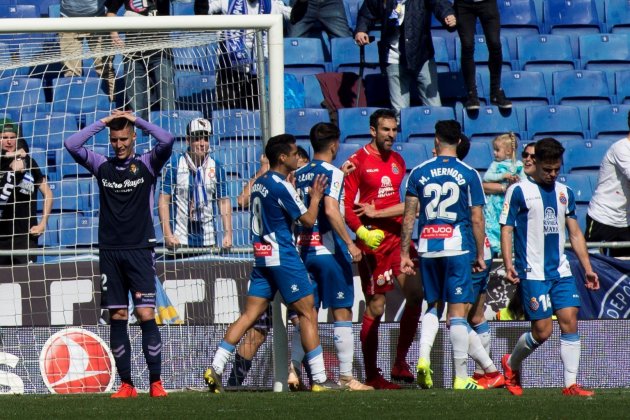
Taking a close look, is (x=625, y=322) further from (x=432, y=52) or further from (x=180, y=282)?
(x=432, y=52)

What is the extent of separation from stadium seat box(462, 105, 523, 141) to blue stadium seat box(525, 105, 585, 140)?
0.21 metres

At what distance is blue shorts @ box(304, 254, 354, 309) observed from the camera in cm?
935

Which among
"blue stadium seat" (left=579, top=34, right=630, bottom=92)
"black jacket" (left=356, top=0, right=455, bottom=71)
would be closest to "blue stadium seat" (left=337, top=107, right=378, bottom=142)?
"black jacket" (left=356, top=0, right=455, bottom=71)

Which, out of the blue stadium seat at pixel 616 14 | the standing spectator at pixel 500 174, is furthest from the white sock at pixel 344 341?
the blue stadium seat at pixel 616 14

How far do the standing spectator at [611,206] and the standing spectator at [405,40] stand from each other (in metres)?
3.23

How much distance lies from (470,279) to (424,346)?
1.98 ft

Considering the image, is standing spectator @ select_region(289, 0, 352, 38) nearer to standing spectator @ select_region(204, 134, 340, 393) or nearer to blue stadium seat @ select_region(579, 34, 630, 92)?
blue stadium seat @ select_region(579, 34, 630, 92)

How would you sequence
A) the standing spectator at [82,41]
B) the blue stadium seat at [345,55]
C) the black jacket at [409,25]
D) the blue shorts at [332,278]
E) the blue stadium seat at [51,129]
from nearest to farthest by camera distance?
the blue shorts at [332,278] → the standing spectator at [82,41] → the blue stadium seat at [51,129] → the black jacket at [409,25] → the blue stadium seat at [345,55]

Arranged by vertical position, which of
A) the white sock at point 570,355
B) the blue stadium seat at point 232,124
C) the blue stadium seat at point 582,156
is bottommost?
the white sock at point 570,355

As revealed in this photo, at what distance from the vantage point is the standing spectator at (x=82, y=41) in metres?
10.1

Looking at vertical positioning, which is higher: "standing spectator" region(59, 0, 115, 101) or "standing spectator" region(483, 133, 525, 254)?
"standing spectator" region(59, 0, 115, 101)

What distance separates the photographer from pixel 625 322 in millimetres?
10133

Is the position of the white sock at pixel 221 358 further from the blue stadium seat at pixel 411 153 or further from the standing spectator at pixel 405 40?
the standing spectator at pixel 405 40

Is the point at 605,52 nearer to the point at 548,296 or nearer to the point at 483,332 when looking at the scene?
the point at 483,332
